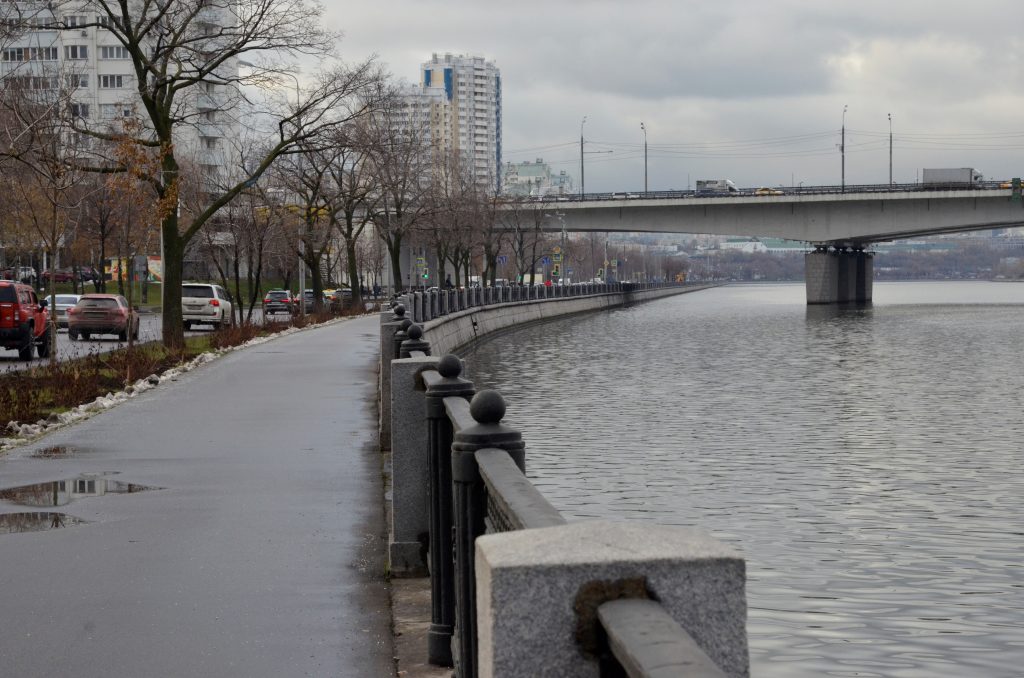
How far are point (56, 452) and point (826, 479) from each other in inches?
362

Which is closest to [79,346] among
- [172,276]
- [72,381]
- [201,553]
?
[172,276]

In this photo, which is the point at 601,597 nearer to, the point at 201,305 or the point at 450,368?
the point at 450,368

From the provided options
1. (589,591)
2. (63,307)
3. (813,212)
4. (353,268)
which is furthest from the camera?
(813,212)

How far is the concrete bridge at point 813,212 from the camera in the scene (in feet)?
284

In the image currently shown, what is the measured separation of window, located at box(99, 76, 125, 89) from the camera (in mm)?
137625

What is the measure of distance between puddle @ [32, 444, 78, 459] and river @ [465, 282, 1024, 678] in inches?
212

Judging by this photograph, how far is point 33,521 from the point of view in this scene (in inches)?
433

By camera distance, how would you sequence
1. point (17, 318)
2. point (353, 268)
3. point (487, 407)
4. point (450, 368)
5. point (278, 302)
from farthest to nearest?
point (278, 302) < point (353, 268) < point (17, 318) < point (450, 368) < point (487, 407)

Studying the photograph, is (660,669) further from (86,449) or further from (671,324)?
(671,324)

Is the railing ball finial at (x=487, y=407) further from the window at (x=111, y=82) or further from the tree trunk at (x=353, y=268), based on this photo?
the window at (x=111, y=82)

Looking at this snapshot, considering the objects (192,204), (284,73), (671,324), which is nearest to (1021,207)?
(671,324)

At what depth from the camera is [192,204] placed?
77.4 m

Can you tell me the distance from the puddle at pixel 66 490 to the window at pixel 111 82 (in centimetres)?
13152

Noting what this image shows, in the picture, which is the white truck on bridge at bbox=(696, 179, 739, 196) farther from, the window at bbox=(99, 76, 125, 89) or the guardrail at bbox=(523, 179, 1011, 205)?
the window at bbox=(99, 76, 125, 89)
